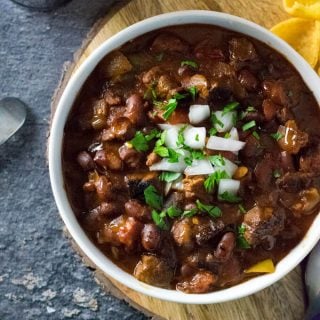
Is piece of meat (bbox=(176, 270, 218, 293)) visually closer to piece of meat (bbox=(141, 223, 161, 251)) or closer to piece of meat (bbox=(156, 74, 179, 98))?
piece of meat (bbox=(141, 223, 161, 251))

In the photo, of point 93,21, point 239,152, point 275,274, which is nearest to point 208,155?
point 239,152

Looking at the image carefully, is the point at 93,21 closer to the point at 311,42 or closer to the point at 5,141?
the point at 5,141

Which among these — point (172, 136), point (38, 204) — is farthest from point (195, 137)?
point (38, 204)

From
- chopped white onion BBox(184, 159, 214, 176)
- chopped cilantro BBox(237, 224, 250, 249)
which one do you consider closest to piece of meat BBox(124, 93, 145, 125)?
chopped white onion BBox(184, 159, 214, 176)

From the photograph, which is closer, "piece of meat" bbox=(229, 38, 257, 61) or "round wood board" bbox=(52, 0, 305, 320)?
"piece of meat" bbox=(229, 38, 257, 61)

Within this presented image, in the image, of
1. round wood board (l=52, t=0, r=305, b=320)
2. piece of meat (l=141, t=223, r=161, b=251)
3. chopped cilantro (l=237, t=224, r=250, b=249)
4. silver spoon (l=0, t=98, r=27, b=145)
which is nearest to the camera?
piece of meat (l=141, t=223, r=161, b=251)

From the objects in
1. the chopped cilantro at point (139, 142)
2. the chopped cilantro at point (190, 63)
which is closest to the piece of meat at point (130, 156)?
the chopped cilantro at point (139, 142)

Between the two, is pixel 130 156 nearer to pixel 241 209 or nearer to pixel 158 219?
pixel 158 219
